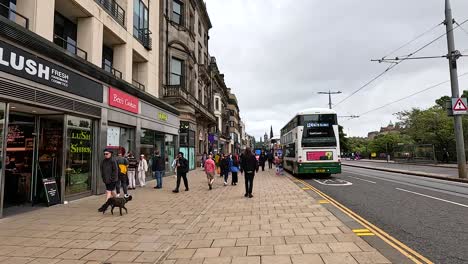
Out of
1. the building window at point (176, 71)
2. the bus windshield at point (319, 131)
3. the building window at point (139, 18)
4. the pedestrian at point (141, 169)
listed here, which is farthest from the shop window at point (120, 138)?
the building window at point (176, 71)

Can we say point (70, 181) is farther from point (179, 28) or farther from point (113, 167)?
point (179, 28)

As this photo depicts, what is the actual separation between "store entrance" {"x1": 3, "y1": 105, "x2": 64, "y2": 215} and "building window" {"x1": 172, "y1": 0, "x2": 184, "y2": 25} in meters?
18.8

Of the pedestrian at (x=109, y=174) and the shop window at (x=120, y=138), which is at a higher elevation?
the shop window at (x=120, y=138)

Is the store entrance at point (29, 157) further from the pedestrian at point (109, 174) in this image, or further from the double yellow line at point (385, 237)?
the double yellow line at point (385, 237)

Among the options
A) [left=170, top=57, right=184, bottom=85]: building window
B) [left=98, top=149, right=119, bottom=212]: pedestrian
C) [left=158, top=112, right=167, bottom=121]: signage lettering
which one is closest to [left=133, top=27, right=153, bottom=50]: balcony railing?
[left=158, top=112, right=167, bottom=121]: signage lettering

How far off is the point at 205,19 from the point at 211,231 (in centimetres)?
3424

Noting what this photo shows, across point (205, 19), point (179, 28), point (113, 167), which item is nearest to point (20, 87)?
point (113, 167)

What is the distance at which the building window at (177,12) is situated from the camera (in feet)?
89.8

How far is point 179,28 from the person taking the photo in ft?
88.5

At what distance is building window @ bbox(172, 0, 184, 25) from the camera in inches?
1078

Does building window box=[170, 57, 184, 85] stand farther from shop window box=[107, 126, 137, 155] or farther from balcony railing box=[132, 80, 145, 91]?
shop window box=[107, 126, 137, 155]

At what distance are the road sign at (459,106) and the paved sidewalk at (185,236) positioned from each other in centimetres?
1264

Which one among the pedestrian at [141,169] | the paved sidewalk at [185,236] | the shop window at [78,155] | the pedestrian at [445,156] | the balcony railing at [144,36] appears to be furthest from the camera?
the pedestrian at [445,156]

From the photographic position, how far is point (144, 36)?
19969 millimetres
